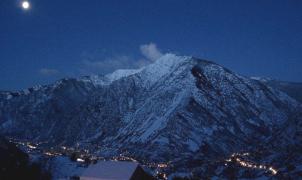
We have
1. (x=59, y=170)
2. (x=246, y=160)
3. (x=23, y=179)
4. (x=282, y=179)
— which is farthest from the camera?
(x=246, y=160)

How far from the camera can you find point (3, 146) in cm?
12425

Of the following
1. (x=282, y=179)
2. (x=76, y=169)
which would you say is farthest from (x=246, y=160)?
(x=76, y=169)

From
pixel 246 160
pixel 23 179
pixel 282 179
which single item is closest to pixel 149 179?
pixel 23 179

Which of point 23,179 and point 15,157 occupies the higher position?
point 15,157

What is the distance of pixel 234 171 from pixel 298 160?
741 inches

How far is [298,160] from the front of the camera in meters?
126

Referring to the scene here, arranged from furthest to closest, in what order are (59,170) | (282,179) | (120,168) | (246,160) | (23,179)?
(246,160)
(59,170)
(282,179)
(23,179)
(120,168)

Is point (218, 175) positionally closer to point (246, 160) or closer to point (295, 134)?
point (246, 160)

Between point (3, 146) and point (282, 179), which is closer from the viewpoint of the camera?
point (282, 179)

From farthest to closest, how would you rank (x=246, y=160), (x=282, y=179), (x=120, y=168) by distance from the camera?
(x=246, y=160), (x=282, y=179), (x=120, y=168)

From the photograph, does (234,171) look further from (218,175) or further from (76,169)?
(76,169)

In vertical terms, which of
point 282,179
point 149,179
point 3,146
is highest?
point 3,146

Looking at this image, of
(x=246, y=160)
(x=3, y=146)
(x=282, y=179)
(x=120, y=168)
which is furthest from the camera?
(x=246, y=160)

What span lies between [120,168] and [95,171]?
4.24 m
